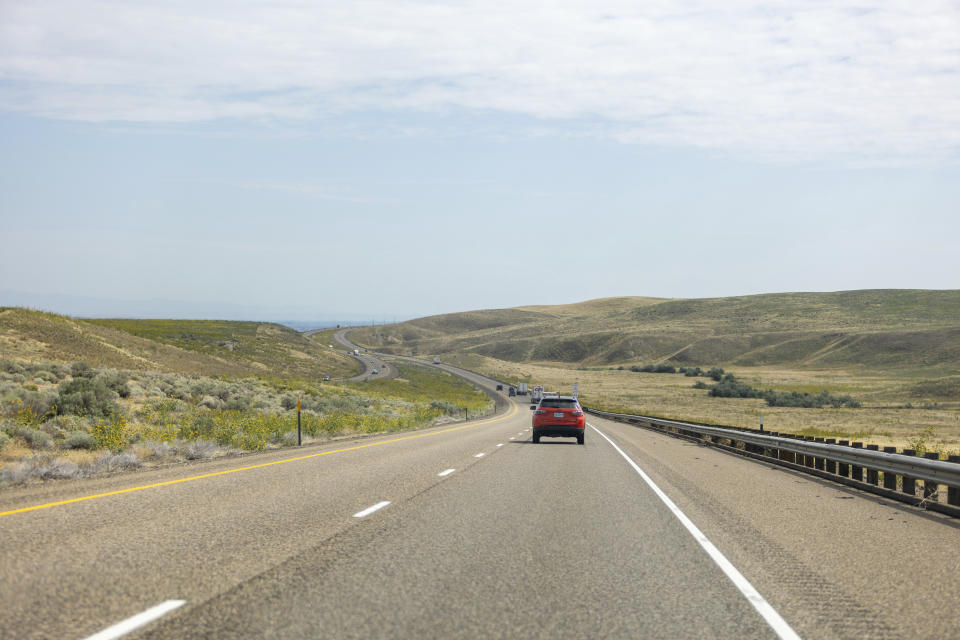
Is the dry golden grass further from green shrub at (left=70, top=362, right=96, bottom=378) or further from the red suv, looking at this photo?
green shrub at (left=70, top=362, right=96, bottom=378)

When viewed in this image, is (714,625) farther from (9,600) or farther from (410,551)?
(9,600)

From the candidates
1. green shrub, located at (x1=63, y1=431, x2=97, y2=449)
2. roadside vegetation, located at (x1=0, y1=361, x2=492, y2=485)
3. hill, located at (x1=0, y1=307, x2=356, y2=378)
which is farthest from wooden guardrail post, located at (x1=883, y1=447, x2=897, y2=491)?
hill, located at (x1=0, y1=307, x2=356, y2=378)

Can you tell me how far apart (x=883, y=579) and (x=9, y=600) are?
21.9 feet

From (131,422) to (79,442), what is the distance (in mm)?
7771

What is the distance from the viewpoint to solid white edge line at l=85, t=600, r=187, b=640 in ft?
15.8

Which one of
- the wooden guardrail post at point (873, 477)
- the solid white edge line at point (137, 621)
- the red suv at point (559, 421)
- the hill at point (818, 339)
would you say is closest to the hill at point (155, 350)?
the red suv at point (559, 421)

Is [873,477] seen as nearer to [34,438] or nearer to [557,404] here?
[557,404]

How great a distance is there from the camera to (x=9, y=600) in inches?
217

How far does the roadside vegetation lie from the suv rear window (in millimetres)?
6851

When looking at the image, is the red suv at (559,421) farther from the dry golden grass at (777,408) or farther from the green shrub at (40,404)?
the green shrub at (40,404)

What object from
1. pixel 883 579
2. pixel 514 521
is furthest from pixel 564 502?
pixel 883 579

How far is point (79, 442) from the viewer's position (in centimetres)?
1809

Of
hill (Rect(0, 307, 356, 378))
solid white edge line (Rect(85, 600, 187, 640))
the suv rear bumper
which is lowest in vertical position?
the suv rear bumper

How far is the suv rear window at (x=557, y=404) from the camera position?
87.4 feet
